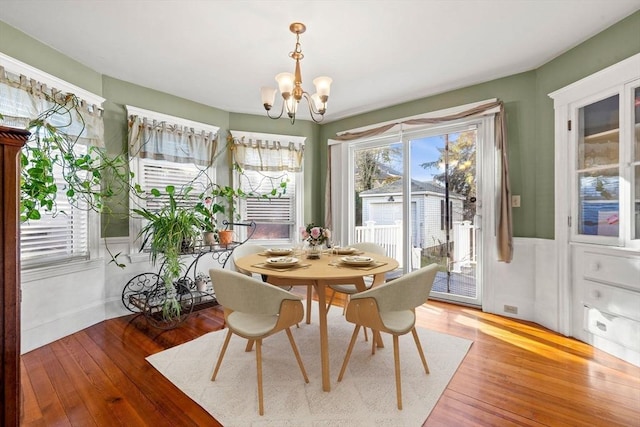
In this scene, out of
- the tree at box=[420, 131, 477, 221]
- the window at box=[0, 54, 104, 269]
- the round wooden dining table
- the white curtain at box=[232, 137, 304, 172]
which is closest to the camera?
the round wooden dining table

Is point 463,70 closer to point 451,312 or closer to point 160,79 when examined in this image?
point 451,312

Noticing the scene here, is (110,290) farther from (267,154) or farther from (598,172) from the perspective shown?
(598,172)

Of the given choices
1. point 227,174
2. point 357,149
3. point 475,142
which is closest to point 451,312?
point 475,142

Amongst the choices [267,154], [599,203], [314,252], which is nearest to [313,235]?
[314,252]

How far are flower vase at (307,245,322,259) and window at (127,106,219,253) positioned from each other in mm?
1938

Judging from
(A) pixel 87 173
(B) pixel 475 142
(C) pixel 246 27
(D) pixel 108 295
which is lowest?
(D) pixel 108 295

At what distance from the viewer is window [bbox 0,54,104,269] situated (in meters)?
2.22

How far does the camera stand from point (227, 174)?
13.2ft

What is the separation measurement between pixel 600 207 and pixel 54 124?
469 centimetres

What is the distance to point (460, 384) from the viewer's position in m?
1.90

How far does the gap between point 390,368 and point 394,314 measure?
0.43 meters

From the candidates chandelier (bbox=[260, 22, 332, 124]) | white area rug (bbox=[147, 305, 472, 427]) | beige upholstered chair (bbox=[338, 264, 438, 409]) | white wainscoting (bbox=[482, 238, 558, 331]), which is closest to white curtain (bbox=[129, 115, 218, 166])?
chandelier (bbox=[260, 22, 332, 124])

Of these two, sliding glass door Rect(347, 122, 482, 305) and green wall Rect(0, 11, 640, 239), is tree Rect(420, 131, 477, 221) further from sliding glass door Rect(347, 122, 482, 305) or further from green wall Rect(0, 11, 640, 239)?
green wall Rect(0, 11, 640, 239)

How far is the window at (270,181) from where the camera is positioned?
13.4ft
